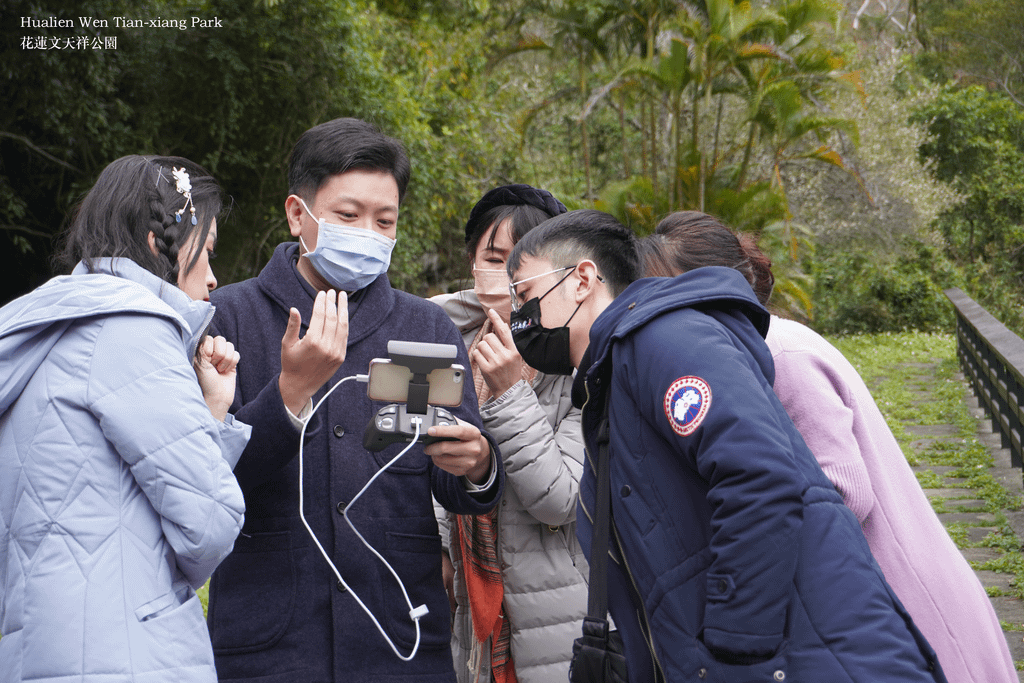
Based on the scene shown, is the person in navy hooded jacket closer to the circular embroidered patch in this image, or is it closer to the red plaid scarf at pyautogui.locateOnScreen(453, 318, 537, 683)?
the circular embroidered patch

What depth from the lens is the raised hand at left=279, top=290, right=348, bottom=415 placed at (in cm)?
199

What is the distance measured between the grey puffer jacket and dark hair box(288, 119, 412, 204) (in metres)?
0.75

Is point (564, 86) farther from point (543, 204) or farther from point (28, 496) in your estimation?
point (28, 496)

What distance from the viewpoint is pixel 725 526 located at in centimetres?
148

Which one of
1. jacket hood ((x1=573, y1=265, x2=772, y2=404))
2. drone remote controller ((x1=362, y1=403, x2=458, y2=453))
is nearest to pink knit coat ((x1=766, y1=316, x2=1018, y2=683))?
jacket hood ((x1=573, y1=265, x2=772, y2=404))

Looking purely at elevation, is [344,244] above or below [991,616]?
above

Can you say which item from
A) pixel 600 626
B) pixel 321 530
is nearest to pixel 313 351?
pixel 321 530

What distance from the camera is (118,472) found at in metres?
1.64

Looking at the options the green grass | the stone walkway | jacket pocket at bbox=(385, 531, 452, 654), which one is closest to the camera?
jacket pocket at bbox=(385, 531, 452, 654)

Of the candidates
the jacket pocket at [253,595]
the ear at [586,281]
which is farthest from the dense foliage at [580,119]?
the jacket pocket at [253,595]

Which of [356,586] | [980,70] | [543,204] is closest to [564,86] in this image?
[980,70]

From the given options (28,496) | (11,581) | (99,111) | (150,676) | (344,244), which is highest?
Result: (99,111)

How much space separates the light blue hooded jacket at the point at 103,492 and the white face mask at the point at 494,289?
52.4 inches

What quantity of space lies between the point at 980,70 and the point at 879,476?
25209 millimetres
